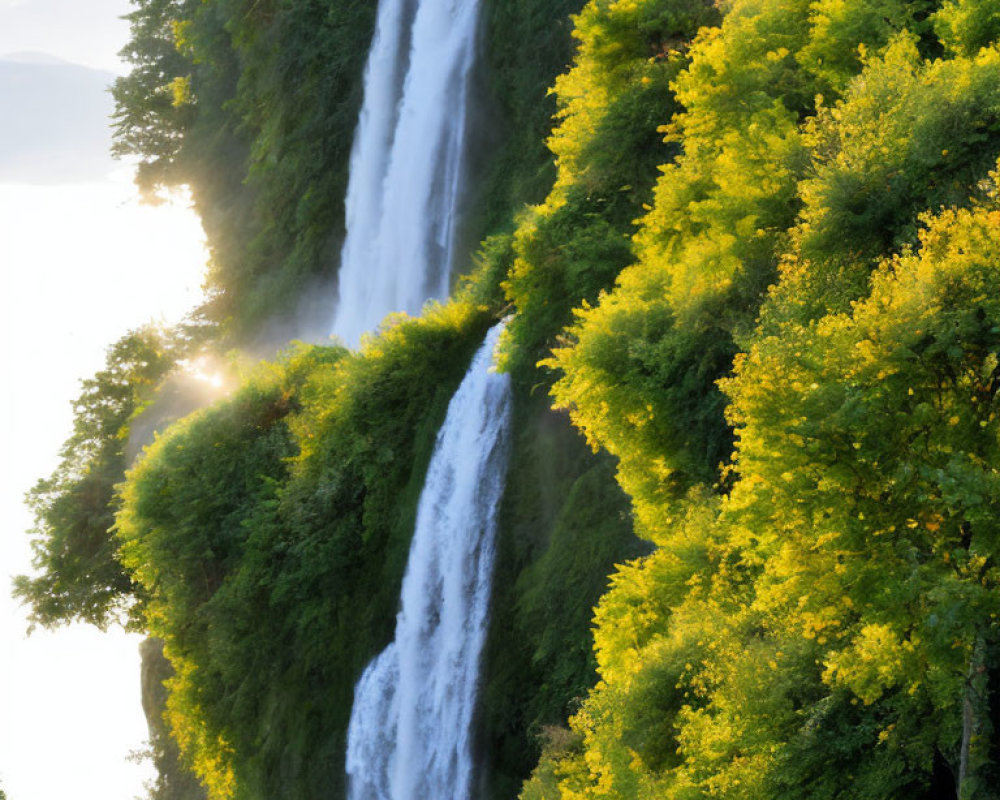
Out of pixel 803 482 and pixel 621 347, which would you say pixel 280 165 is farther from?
pixel 803 482

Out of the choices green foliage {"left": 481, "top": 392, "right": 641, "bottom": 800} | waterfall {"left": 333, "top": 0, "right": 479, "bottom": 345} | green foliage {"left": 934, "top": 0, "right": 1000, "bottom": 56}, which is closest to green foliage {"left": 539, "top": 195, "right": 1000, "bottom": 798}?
green foliage {"left": 934, "top": 0, "right": 1000, "bottom": 56}

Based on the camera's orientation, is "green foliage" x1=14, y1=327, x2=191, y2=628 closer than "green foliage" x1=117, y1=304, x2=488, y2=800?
No

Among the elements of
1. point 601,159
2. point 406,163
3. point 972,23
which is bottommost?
point 972,23

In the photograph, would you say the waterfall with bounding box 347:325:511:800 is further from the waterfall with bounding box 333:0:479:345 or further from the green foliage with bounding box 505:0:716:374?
the waterfall with bounding box 333:0:479:345

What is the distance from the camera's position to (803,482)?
8.29 meters

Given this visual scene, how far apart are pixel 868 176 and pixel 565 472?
28.2 feet

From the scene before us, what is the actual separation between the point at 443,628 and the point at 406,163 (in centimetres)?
1515

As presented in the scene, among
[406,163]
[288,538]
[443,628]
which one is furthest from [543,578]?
[406,163]

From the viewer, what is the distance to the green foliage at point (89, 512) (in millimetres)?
31453

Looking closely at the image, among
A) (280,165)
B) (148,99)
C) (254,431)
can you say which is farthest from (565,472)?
(148,99)

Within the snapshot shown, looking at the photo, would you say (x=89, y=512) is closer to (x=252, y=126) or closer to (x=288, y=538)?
(x=288, y=538)

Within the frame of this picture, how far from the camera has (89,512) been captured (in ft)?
106

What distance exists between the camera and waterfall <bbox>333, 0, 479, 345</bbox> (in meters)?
27.2

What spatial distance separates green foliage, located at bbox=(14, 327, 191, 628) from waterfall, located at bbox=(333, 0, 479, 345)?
864cm
